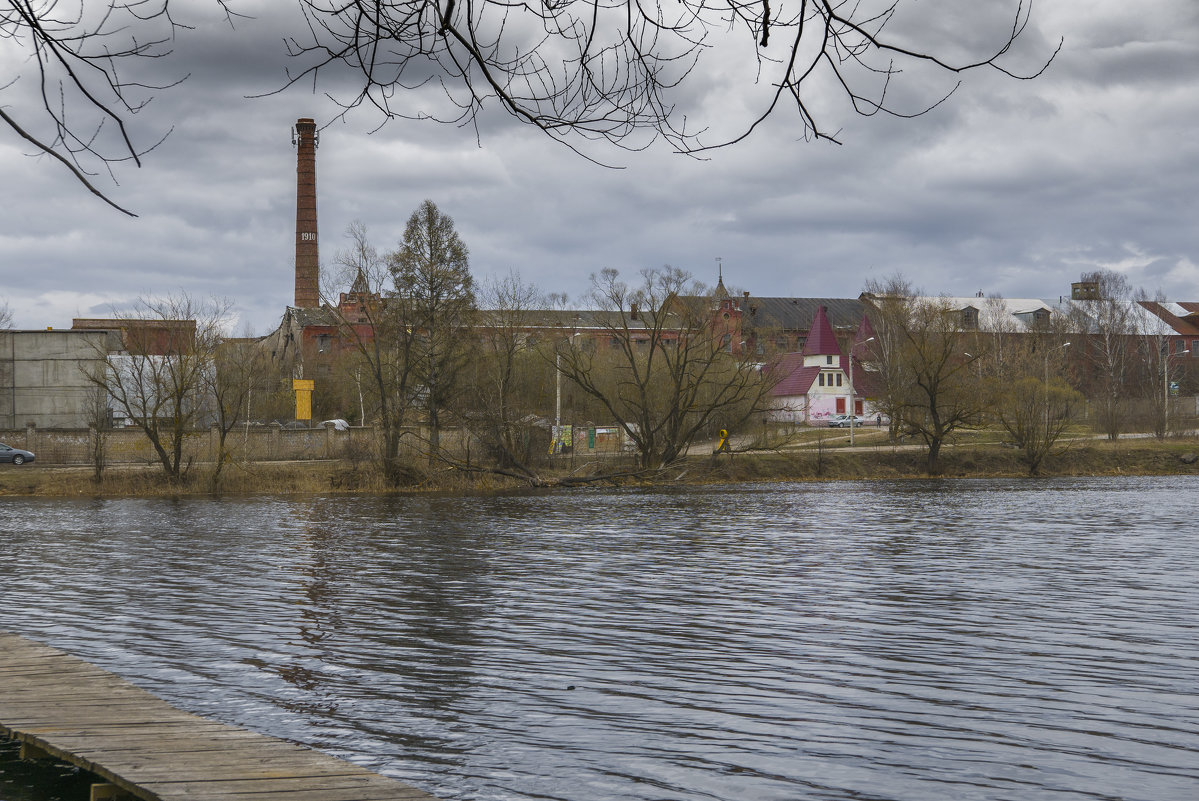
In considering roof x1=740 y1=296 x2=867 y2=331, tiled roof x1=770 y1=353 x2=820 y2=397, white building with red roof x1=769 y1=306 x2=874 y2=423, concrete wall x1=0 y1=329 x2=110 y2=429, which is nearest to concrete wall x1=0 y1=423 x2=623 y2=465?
concrete wall x1=0 y1=329 x2=110 y2=429

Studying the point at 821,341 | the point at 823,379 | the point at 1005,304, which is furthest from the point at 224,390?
the point at 1005,304

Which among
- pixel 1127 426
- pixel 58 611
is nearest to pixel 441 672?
pixel 58 611

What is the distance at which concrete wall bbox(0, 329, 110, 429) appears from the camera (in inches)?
2781

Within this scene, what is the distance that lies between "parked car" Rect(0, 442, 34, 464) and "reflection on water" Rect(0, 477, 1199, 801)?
25.7 meters

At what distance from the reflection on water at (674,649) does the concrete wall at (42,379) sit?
138ft

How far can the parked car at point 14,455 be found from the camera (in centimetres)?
5509

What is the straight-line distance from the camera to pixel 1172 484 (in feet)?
176

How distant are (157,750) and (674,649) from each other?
7941mm

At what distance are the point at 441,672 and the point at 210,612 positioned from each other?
6352 millimetres

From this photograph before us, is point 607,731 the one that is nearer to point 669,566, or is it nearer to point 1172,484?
point 669,566

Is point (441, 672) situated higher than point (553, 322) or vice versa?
point (553, 322)

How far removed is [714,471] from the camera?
58438mm

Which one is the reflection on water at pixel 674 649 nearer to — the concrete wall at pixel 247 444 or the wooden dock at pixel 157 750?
the wooden dock at pixel 157 750

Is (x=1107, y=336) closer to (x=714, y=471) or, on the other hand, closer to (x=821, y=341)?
(x=821, y=341)
